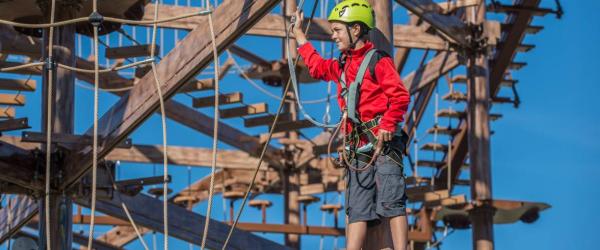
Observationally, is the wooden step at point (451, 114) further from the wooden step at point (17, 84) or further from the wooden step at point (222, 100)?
the wooden step at point (17, 84)

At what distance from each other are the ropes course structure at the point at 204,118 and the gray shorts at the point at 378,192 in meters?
0.31

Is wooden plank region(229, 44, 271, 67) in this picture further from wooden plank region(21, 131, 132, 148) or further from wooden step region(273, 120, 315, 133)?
wooden plank region(21, 131, 132, 148)

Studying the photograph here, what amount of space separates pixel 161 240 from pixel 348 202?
31363 millimetres

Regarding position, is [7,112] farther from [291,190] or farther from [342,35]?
[342,35]

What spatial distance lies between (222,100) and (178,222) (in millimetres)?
2873

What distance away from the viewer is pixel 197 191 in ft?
98.4

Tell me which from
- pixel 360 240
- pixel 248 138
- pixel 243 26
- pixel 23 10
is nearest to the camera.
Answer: pixel 360 240

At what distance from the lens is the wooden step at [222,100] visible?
22.8 m

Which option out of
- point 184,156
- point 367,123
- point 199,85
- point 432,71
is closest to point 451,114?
point 432,71

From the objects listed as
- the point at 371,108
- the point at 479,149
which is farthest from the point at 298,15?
the point at 479,149

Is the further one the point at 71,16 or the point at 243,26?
the point at 71,16

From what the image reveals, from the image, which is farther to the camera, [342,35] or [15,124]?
[15,124]

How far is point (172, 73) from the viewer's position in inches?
604

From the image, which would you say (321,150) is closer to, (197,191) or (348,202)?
(197,191)
